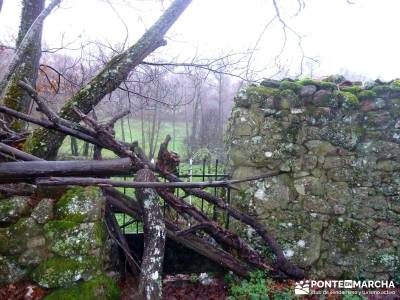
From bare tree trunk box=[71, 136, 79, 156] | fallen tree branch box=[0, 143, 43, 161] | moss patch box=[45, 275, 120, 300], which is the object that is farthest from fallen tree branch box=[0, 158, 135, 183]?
bare tree trunk box=[71, 136, 79, 156]

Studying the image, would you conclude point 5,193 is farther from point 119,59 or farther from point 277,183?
point 277,183

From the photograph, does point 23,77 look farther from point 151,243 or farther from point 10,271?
point 151,243

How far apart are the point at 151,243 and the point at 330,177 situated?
228cm

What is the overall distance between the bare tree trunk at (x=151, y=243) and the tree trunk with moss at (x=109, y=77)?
4.50 feet

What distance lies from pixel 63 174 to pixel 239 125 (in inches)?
81.0

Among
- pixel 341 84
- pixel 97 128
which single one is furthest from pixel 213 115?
pixel 97 128

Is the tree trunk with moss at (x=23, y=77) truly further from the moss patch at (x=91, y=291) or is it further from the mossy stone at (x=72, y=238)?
the moss patch at (x=91, y=291)

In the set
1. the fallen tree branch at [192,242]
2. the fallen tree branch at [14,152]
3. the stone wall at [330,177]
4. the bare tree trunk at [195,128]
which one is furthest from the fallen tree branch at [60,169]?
the bare tree trunk at [195,128]

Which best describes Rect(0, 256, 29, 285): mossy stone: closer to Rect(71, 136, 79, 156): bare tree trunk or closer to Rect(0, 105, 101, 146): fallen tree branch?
Rect(0, 105, 101, 146): fallen tree branch

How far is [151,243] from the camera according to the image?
3.04 m

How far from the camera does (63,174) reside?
121 inches

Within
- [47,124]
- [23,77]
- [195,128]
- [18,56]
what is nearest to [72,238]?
[47,124]

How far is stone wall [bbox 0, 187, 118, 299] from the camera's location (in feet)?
9.59

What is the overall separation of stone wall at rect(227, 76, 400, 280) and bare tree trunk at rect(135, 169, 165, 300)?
4.62ft
